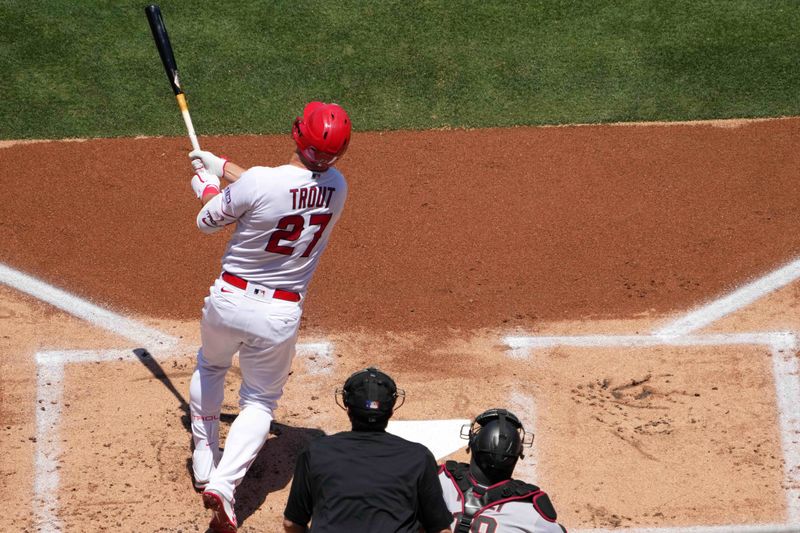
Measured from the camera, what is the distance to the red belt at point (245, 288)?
5.73 metres

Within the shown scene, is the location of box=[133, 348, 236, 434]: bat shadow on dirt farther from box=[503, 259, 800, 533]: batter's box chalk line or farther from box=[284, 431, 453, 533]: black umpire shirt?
box=[284, 431, 453, 533]: black umpire shirt

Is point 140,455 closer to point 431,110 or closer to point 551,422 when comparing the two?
point 551,422

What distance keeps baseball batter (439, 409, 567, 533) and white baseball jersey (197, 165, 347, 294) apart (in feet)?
5.34

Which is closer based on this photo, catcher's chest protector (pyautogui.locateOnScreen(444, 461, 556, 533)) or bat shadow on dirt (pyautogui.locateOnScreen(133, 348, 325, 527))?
catcher's chest protector (pyautogui.locateOnScreen(444, 461, 556, 533))

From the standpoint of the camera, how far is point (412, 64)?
9.42m

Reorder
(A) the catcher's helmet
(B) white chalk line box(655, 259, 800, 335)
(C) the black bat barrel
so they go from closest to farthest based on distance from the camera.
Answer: (A) the catcher's helmet, (C) the black bat barrel, (B) white chalk line box(655, 259, 800, 335)

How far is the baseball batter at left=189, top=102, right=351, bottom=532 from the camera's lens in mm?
5523

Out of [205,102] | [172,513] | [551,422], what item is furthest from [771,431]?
[205,102]

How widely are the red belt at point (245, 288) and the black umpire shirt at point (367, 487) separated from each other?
58.1 inches

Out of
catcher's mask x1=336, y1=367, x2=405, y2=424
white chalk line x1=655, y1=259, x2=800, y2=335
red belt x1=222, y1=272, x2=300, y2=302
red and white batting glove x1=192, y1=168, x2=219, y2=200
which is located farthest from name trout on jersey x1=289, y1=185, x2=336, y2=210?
white chalk line x1=655, y1=259, x2=800, y2=335

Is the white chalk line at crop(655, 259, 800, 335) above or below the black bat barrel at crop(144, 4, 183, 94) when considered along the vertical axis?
below

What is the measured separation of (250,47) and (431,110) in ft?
5.75

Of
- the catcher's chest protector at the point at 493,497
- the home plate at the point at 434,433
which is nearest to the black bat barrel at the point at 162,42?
the home plate at the point at 434,433

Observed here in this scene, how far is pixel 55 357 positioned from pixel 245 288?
1.89 meters
